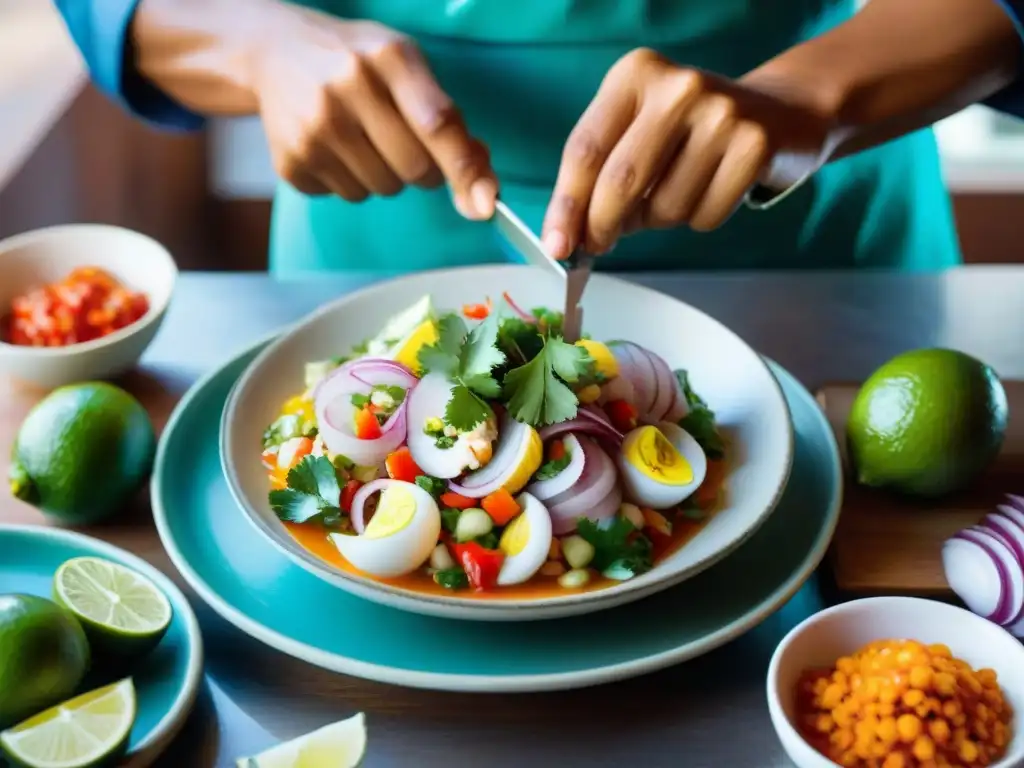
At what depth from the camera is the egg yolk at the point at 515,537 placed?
1079 millimetres

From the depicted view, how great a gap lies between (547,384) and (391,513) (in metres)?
0.20

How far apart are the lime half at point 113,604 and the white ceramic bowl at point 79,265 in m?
0.43

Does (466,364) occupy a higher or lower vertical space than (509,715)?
higher

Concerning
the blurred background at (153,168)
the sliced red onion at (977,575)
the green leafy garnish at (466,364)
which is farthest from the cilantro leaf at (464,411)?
the blurred background at (153,168)

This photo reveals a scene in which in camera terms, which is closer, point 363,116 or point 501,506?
point 501,506

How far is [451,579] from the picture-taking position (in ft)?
3.51

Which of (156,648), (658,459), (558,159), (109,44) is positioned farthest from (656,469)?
(109,44)

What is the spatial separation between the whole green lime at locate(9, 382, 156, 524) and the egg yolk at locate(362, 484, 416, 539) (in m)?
0.31

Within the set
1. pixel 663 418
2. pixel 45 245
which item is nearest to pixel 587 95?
pixel 663 418

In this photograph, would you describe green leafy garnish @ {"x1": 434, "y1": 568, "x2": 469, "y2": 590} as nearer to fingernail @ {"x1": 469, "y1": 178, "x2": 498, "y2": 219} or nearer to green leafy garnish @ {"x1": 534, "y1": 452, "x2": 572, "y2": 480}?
green leafy garnish @ {"x1": 534, "y1": 452, "x2": 572, "y2": 480}

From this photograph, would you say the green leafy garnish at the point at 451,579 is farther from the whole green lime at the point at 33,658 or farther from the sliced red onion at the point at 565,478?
the whole green lime at the point at 33,658

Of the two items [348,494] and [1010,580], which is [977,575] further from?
[348,494]

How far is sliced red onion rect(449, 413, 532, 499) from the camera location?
3.63ft

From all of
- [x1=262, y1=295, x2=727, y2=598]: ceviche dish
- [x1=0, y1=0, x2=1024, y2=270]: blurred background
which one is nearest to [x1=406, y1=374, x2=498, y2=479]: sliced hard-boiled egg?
[x1=262, y1=295, x2=727, y2=598]: ceviche dish
